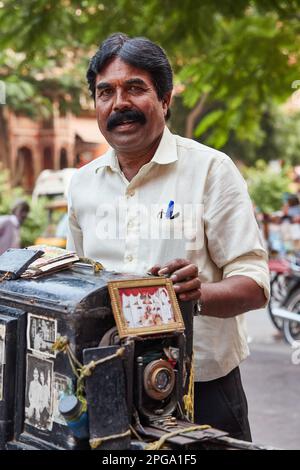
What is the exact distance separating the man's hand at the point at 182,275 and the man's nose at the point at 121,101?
500 millimetres

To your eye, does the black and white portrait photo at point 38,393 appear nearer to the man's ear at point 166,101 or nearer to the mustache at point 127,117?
the mustache at point 127,117

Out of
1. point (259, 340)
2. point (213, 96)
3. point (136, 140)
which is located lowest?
point (259, 340)

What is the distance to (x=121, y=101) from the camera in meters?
1.96

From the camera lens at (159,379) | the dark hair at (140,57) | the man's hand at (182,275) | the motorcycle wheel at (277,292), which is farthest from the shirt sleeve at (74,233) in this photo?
the motorcycle wheel at (277,292)

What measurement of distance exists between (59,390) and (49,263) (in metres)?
0.32

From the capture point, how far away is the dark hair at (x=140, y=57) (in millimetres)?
1962

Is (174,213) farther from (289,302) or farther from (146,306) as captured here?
(289,302)

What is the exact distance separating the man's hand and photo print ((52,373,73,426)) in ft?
0.98

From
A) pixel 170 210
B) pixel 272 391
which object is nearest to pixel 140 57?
pixel 170 210

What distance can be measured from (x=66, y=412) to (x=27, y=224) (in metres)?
16.0

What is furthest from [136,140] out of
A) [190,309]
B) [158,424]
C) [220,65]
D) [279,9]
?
[220,65]

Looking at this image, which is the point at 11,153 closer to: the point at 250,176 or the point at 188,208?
the point at 250,176

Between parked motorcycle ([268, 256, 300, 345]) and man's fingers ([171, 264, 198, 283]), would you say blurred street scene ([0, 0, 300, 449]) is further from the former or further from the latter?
man's fingers ([171, 264, 198, 283])

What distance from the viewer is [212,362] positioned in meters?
2.02
